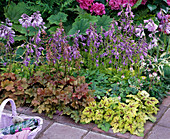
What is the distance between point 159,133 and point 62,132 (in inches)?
40.2

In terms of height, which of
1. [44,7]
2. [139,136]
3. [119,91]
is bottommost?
[139,136]

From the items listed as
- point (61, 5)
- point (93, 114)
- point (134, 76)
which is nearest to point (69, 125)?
point (93, 114)

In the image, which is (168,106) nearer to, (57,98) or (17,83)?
(57,98)

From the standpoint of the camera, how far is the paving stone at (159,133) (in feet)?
8.51

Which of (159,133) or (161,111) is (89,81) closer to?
(161,111)

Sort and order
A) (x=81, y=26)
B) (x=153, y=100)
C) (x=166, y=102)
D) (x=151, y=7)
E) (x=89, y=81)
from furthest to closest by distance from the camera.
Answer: (x=151, y=7), (x=81, y=26), (x=89, y=81), (x=166, y=102), (x=153, y=100)

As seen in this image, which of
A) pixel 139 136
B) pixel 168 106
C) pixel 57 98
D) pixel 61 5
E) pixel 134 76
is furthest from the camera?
pixel 61 5

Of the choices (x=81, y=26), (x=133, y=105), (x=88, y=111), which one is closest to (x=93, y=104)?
(x=88, y=111)

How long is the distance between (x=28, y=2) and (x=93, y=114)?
2.59m

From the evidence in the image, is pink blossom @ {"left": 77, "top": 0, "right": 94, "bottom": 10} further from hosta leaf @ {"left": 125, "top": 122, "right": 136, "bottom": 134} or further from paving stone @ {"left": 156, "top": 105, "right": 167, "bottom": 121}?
hosta leaf @ {"left": 125, "top": 122, "right": 136, "bottom": 134}

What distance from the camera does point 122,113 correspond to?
285 centimetres

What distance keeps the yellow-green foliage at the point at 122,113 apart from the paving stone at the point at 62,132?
0.17 metres

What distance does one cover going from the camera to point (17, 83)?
10.6 ft

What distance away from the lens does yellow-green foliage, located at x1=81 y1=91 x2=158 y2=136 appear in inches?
107
